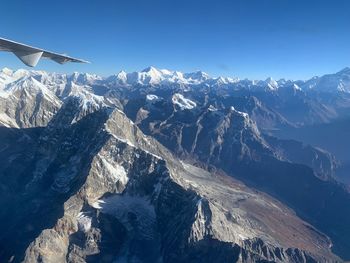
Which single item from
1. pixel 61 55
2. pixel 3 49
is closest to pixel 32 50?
pixel 3 49

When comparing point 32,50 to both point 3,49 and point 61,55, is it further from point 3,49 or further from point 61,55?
point 61,55

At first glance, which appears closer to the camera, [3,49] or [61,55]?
[3,49]

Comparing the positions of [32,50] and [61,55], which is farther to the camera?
[61,55]
